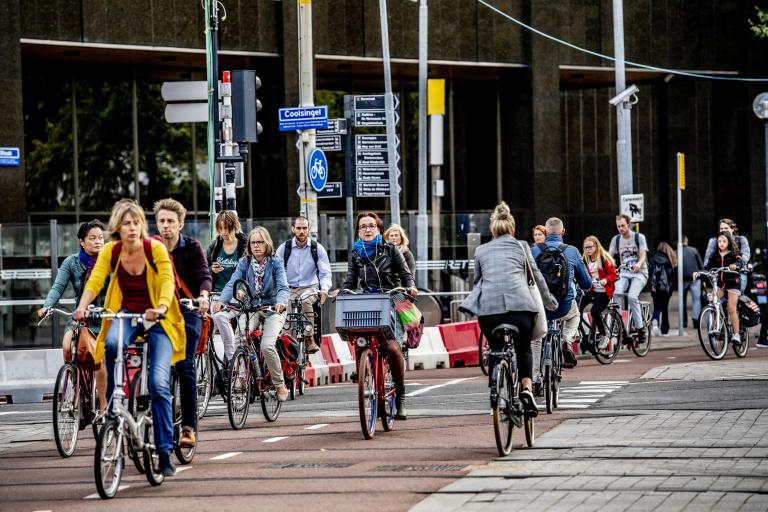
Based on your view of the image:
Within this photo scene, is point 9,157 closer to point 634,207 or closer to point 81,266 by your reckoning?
point 634,207

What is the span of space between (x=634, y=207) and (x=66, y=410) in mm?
15348

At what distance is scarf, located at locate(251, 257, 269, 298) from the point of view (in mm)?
13195

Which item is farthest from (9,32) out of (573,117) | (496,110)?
(573,117)

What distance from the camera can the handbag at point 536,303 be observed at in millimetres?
10492

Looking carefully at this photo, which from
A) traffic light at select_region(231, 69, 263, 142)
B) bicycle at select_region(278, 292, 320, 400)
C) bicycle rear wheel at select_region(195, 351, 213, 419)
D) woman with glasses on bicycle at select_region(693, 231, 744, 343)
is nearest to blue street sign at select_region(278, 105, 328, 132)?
traffic light at select_region(231, 69, 263, 142)

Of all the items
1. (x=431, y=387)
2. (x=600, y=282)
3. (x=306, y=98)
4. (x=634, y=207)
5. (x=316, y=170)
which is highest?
(x=306, y=98)

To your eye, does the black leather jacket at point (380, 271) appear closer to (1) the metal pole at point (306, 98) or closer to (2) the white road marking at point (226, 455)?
(2) the white road marking at point (226, 455)

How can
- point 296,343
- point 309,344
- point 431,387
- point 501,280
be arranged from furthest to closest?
point 431,387 → point 309,344 → point 296,343 → point 501,280

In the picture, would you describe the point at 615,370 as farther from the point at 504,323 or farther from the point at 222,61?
the point at 222,61

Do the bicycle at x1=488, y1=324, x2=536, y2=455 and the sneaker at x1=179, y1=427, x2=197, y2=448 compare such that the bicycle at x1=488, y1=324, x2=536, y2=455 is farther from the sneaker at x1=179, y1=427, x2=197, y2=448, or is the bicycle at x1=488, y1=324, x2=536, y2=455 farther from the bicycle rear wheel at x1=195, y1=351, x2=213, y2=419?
the bicycle rear wheel at x1=195, y1=351, x2=213, y2=419

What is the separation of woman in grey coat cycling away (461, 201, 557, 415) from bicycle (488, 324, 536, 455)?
0.07m

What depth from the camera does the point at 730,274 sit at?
19.0 metres

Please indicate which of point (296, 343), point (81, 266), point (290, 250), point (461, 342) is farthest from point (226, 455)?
point (461, 342)

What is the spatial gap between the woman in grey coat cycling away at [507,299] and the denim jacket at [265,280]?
3029 millimetres
